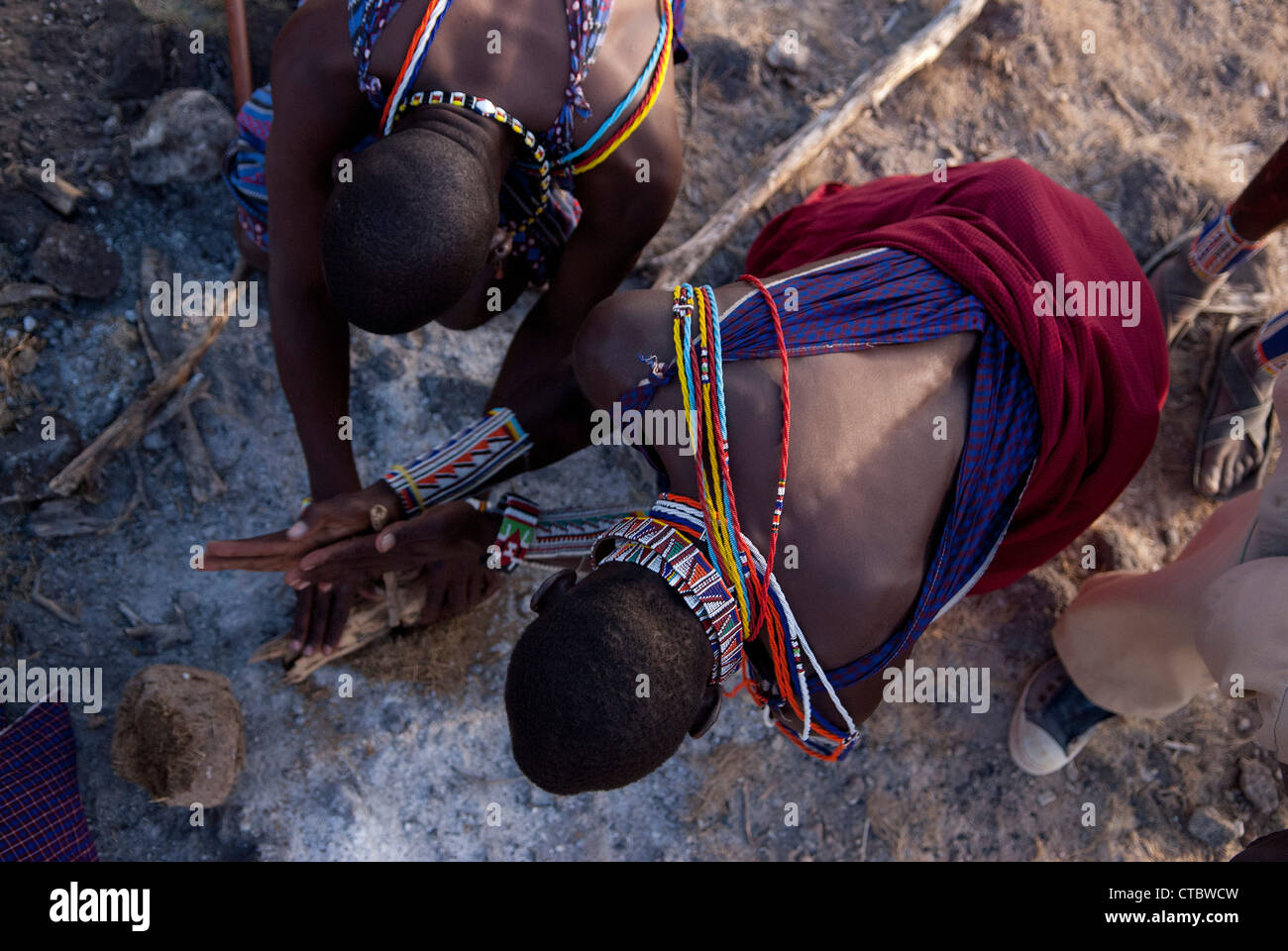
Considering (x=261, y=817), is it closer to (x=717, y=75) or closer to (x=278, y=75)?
(x=278, y=75)

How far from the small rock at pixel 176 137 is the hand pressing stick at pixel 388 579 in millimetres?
1443

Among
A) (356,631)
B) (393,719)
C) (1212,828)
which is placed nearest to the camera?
(356,631)

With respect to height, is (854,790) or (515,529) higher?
(515,529)

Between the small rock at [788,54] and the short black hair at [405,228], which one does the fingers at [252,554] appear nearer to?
the short black hair at [405,228]

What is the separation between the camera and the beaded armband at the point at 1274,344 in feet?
7.85

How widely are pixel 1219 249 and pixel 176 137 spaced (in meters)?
3.11

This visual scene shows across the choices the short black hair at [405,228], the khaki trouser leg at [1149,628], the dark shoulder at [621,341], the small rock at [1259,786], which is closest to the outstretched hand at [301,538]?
the short black hair at [405,228]

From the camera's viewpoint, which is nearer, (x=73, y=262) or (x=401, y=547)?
(x=401, y=547)

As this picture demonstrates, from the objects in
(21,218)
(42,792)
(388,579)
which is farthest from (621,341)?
(21,218)

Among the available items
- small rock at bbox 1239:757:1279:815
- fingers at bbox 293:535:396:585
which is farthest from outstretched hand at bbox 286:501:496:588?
small rock at bbox 1239:757:1279:815

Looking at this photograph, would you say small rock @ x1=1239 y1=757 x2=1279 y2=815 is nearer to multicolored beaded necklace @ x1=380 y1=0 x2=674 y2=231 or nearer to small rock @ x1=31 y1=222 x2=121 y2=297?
multicolored beaded necklace @ x1=380 y1=0 x2=674 y2=231

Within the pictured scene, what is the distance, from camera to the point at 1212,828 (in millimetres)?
2504

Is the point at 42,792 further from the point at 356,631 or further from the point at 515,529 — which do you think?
the point at 515,529

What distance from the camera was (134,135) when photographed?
8.58 feet
